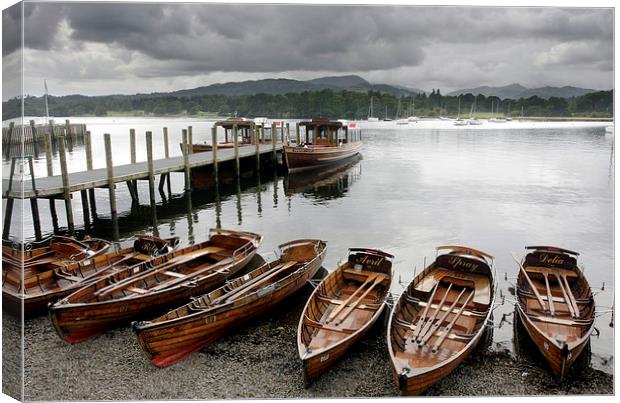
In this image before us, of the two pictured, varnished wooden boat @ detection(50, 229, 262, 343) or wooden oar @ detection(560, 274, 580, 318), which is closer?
varnished wooden boat @ detection(50, 229, 262, 343)

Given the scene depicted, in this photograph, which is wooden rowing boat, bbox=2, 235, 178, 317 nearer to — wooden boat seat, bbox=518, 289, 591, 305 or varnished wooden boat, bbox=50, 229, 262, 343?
varnished wooden boat, bbox=50, 229, 262, 343

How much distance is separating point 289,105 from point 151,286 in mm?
17423

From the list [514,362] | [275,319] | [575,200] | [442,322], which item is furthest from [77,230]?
[575,200]

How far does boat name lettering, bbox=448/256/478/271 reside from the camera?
1067cm

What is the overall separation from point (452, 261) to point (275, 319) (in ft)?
13.3

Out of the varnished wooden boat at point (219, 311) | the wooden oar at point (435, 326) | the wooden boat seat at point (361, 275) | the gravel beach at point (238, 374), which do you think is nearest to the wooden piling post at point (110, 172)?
the varnished wooden boat at point (219, 311)

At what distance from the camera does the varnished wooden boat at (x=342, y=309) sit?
24.3 ft

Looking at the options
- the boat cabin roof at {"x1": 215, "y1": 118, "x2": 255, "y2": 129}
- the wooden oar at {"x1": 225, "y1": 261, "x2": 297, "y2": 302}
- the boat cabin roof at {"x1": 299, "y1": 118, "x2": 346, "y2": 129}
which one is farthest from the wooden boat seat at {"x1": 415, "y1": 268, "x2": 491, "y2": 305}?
the boat cabin roof at {"x1": 299, "y1": 118, "x2": 346, "y2": 129}

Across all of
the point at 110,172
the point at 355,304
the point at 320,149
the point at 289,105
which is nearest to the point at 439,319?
the point at 355,304

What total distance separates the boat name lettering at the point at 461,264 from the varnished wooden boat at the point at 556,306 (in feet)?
3.15

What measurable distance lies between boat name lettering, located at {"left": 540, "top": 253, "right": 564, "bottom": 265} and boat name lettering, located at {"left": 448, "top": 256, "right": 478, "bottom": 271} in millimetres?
1600

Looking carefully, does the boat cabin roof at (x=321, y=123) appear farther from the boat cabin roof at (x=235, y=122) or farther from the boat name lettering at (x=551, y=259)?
the boat name lettering at (x=551, y=259)

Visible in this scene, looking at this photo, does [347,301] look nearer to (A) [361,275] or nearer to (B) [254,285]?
(A) [361,275]

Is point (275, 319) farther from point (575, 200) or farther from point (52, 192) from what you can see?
point (575, 200)
